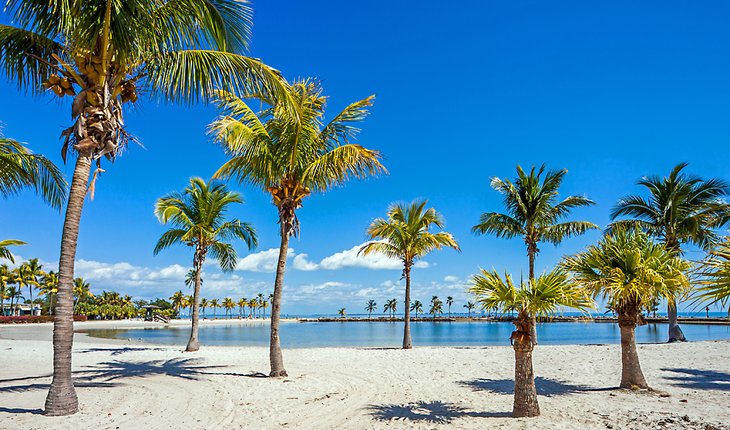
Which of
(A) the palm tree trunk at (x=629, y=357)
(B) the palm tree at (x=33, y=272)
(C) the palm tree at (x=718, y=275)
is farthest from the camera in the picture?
(B) the palm tree at (x=33, y=272)

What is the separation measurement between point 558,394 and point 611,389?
1.37 metres

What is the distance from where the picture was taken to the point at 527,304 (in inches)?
276

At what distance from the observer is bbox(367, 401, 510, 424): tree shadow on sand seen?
7477 mm

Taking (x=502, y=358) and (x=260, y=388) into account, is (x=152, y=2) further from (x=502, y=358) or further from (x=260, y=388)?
(x=502, y=358)

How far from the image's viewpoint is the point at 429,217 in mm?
21266

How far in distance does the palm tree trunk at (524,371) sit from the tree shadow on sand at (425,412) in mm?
377

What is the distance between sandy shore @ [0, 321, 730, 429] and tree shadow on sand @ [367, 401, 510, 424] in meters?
0.02

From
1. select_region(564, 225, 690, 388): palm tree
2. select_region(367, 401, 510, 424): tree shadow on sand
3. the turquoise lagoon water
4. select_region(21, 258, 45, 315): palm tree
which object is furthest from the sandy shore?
select_region(21, 258, 45, 315): palm tree

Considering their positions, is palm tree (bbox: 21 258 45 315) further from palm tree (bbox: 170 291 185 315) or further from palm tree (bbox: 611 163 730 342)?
palm tree (bbox: 611 163 730 342)

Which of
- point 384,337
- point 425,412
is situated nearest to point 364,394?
point 425,412

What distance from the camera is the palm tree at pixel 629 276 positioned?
8.99m

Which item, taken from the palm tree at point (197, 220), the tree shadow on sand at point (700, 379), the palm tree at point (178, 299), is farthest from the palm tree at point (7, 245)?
the palm tree at point (178, 299)

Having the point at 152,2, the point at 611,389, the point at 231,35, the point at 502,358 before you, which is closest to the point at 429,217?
the point at 502,358

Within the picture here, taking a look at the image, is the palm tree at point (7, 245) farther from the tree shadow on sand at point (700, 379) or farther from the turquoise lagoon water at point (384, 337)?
the tree shadow on sand at point (700, 379)
